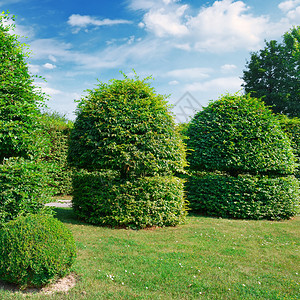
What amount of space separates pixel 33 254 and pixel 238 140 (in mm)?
8515

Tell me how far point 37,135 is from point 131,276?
4.07 meters

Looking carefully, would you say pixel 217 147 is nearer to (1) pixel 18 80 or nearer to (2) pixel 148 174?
(2) pixel 148 174

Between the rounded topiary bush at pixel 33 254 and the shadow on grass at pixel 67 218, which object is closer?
the rounded topiary bush at pixel 33 254

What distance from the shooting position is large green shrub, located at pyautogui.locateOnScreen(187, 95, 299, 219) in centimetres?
1045

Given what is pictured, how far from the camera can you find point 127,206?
26.6 feet

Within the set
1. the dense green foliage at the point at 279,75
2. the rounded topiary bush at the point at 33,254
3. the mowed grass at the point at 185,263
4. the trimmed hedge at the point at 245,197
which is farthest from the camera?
the dense green foliage at the point at 279,75

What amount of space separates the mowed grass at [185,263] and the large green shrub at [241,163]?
6.15 ft

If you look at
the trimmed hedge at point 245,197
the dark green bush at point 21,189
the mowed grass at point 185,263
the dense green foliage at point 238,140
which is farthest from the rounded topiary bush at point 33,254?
the dense green foliage at point 238,140

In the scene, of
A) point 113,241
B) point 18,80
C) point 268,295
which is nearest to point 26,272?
point 113,241

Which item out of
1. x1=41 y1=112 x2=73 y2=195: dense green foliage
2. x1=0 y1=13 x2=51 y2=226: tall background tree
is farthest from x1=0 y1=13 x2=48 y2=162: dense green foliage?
x1=41 y1=112 x2=73 y2=195: dense green foliage

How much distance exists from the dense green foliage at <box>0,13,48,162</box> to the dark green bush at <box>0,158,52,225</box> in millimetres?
363

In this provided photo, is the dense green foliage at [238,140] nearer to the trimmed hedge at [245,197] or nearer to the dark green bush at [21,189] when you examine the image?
the trimmed hedge at [245,197]

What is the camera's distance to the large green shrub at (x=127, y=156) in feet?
26.7

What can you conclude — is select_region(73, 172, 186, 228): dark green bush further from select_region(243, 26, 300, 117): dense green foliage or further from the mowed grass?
select_region(243, 26, 300, 117): dense green foliage
